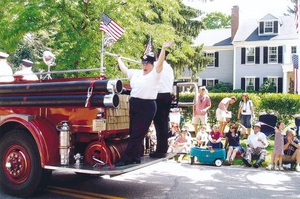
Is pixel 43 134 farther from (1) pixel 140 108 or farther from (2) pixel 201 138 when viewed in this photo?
(2) pixel 201 138

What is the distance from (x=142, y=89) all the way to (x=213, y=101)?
31.9ft

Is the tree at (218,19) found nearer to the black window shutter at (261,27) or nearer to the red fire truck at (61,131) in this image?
Result: the black window shutter at (261,27)

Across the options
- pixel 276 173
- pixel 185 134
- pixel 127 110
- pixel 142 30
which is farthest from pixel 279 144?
pixel 142 30

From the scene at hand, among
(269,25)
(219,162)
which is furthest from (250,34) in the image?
(219,162)

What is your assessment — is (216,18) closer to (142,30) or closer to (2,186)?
(142,30)

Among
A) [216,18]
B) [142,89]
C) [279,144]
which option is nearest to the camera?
[142,89]

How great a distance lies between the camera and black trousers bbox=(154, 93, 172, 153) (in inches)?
232

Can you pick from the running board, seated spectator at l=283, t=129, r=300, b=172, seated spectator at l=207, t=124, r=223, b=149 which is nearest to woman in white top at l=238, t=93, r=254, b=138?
seated spectator at l=207, t=124, r=223, b=149

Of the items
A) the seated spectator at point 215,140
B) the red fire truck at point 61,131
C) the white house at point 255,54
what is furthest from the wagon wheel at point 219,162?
the white house at point 255,54

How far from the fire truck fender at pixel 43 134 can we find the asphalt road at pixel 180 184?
81 centimetres

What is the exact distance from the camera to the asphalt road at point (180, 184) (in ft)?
Result: 19.0

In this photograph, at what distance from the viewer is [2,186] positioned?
559 centimetres

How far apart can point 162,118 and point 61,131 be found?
178 centimetres

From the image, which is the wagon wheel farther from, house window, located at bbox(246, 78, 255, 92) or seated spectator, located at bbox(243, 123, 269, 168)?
house window, located at bbox(246, 78, 255, 92)
